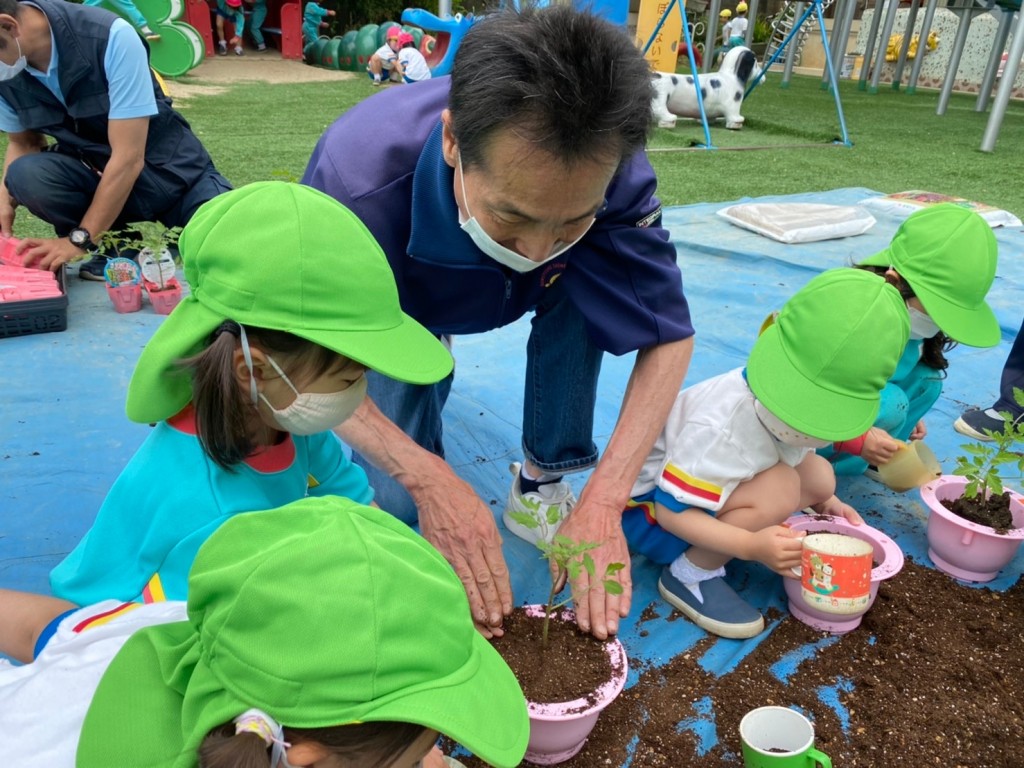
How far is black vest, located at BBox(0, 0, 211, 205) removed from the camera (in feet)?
9.91

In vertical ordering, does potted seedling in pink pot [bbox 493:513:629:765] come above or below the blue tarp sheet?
above

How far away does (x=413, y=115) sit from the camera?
177 cm

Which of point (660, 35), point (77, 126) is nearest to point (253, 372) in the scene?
point (77, 126)

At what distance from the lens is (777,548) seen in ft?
5.61

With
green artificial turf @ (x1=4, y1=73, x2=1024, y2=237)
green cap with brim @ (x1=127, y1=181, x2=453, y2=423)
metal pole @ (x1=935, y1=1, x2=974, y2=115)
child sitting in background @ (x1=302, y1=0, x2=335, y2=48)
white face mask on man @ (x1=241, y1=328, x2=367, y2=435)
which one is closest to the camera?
green cap with brim @ (x1=127, y1=181, x2=453, y2=423)

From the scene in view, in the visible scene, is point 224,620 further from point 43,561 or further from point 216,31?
point 216,31

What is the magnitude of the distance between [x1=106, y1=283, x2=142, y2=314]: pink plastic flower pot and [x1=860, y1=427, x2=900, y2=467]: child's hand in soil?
103 inches

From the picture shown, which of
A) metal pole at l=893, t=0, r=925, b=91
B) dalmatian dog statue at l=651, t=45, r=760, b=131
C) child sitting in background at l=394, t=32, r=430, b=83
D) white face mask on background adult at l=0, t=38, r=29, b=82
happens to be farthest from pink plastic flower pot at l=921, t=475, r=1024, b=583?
metal pole at l=893, t=0, r=925, b=91

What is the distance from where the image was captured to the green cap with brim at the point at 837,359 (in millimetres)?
1670

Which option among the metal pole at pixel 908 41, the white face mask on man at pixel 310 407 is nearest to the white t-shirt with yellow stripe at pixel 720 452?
the white face mask on man at pixel 310 407

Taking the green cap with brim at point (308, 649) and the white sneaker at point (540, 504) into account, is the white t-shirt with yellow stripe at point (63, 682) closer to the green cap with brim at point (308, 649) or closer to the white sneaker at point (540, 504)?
the green cap with brim at point (308, 649)

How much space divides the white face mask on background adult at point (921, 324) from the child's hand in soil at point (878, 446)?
1.01ft

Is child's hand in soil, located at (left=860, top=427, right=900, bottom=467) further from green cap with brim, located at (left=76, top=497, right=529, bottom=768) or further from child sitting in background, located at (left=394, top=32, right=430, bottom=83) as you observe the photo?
child sitting in background, located at (left=394, top=32, right=430, bottom=83)

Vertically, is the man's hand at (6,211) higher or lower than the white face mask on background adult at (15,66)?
→ lower
